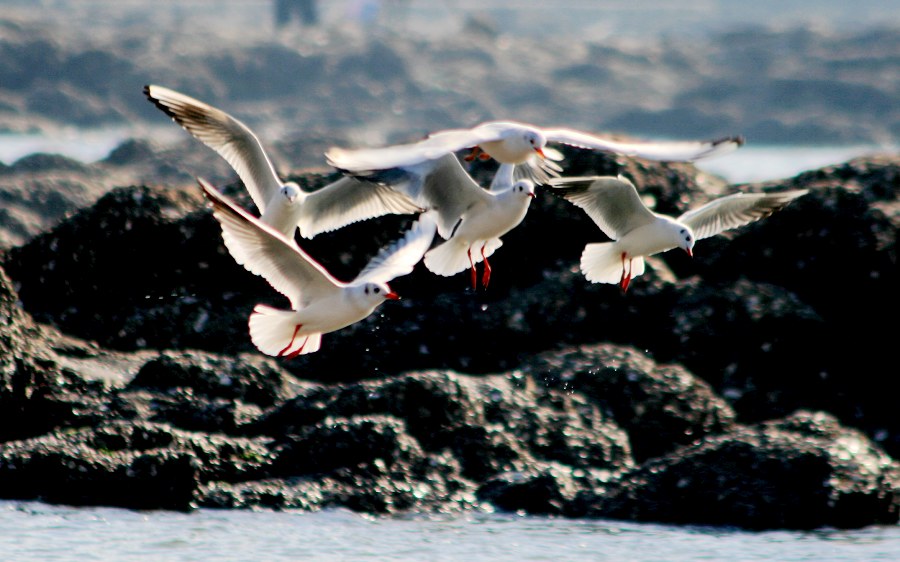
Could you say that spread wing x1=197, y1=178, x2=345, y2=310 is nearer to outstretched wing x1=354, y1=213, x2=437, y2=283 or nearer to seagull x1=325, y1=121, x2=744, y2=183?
outstretched wing x1=354, y1=213, x2=437, y2=283

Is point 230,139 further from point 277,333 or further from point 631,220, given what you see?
point 631,220

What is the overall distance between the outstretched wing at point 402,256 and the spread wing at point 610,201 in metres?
1.07

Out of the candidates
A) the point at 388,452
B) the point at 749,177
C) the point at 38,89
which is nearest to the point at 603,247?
the point at 388,452

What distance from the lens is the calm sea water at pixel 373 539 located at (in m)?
7.84

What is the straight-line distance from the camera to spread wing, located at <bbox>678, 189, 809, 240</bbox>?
898 cm

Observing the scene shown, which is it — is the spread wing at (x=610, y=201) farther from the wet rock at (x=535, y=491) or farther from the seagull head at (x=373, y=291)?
the seagull head at (x=373, y=291)

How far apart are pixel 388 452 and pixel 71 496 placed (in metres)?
1.88

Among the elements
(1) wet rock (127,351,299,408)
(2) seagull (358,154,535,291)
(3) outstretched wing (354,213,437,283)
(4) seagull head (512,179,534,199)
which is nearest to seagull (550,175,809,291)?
(4) seagull head (512,179,534,199)

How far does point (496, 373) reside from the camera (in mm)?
9977

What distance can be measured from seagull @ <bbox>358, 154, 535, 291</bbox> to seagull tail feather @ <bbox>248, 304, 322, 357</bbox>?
112cm

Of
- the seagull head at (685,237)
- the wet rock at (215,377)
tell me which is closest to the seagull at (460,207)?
the seagull head at (685,237)

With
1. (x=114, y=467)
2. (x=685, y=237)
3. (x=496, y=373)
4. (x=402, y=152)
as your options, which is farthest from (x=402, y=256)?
(x=496, y=373)

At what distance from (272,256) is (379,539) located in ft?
6.01

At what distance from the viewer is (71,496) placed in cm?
824
